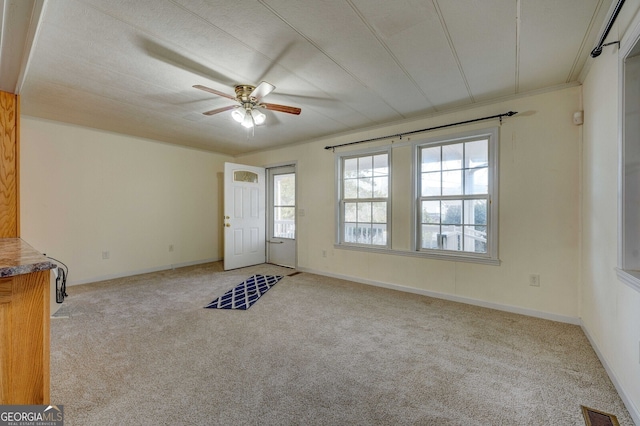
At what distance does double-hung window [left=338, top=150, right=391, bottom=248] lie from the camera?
4094 mm

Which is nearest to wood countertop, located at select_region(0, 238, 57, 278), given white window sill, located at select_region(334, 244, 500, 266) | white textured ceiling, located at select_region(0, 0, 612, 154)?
white textured ceiling, located at select_region(0, 0, 612, 154)

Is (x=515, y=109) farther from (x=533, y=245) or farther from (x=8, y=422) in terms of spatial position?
(x=8, y=422)

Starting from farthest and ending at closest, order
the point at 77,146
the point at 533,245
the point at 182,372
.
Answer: the point at 77,146 < the point at 533,245 < the point at 182,372

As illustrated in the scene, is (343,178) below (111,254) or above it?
above

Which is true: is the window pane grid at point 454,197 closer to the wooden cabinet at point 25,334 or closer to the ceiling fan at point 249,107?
the ceiling fan at point 249,107

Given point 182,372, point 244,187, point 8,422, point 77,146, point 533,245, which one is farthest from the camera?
point 244,187

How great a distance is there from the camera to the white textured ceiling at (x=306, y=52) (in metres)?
1.73

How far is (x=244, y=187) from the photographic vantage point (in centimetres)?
537

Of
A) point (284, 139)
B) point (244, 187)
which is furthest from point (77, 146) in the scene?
point (284, 139)

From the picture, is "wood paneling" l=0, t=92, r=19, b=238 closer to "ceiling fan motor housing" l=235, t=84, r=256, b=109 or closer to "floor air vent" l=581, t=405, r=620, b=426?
"ceiling fan motor housing" l=235, t=84, r=256, b=109

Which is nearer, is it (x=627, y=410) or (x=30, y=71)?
(x=627, y=410)

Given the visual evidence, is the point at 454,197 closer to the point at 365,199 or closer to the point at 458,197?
the point at 458,197

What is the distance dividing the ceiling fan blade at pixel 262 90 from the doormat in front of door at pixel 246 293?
2338mm

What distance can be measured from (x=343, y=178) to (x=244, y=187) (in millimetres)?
2088
